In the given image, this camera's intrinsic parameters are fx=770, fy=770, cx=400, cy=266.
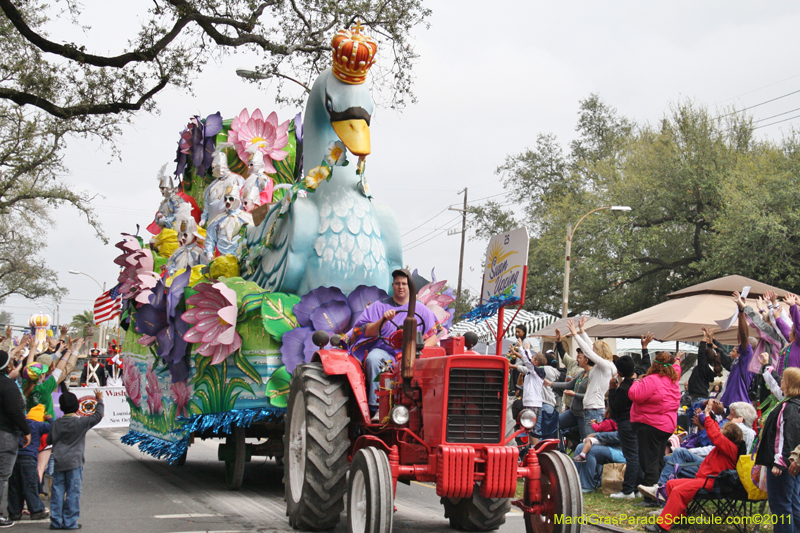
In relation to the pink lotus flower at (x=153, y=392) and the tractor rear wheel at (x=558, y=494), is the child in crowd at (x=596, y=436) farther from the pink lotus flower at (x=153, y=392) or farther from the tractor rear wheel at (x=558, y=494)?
the pink lotus flower at (x=153, y=392)

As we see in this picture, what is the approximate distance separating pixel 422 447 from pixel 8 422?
390cm

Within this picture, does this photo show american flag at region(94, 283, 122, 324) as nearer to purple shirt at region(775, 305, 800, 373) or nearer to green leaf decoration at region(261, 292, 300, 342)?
green leaf decoration at region(261, 292, 300, 342)

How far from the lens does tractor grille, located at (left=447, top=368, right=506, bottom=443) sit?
550 cm

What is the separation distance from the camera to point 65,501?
705cm

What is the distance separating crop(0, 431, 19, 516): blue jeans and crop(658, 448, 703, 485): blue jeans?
20.3 ft

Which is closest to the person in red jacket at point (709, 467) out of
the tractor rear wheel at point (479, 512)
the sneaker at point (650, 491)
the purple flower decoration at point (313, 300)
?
the sneaker at point (650, 491)

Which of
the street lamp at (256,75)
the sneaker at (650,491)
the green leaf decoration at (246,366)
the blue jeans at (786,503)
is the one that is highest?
the street lamp at (256,75)

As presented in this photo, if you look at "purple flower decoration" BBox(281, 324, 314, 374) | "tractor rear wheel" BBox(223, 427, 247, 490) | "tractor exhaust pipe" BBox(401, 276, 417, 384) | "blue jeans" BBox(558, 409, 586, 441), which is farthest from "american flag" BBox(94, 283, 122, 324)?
"tractor exhaust pipe" BBox(401, 276, 417, 384)

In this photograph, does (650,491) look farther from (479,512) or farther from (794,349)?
(479,512)

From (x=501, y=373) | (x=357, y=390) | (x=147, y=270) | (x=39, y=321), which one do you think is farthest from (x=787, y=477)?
(x=39, y=321)

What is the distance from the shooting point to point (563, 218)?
34.3 metres

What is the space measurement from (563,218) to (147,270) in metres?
25.7

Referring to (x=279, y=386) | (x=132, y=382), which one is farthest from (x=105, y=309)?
(x=279, y=386)

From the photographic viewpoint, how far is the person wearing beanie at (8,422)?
694 centimetres
